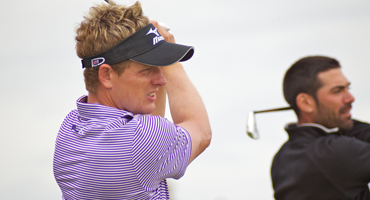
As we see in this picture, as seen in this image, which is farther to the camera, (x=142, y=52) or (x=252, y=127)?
(x=142, y=52)

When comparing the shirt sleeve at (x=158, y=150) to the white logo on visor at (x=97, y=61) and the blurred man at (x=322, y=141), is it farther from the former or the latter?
the blurred man at (x=322, y=141)

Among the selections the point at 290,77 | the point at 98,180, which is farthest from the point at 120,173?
the point at 290,77

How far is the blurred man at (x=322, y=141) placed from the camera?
3910 millimetres

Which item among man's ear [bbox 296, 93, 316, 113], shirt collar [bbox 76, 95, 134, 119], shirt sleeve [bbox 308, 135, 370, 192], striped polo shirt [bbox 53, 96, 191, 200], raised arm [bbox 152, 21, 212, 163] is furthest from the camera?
raised arm [bbox 152, 21, 212, 163]

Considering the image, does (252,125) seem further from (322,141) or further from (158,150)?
(158,150)

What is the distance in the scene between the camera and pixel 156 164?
4.18 metres

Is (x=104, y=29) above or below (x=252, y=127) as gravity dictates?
above

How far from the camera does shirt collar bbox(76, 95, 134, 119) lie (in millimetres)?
4270

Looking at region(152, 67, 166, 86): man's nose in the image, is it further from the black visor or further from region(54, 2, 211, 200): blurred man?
the black visor

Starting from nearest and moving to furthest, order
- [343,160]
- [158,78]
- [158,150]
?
[343,160], [158,150], [158,78]

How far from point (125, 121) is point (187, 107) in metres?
0.45

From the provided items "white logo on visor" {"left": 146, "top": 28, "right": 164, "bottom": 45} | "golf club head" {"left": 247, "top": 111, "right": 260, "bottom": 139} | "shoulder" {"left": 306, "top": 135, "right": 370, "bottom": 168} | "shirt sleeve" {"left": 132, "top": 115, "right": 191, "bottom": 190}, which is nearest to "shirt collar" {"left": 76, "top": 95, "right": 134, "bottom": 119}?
"shirt sleeve" {"left": 132, "top": 115, "right": 191, "bottom": 190}

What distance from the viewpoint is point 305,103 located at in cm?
403

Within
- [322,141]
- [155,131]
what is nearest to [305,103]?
[322,141]
